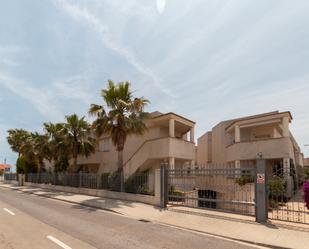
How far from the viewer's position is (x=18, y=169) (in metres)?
45.2

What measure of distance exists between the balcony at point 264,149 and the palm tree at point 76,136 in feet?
44.5

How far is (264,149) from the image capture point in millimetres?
21859

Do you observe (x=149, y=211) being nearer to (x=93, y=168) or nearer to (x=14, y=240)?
(x=14, y=240)

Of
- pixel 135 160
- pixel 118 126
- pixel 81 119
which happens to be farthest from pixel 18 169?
pixel 118 126

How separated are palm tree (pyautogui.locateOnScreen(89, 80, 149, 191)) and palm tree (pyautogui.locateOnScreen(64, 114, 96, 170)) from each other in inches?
304

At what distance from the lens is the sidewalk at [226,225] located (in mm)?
8195

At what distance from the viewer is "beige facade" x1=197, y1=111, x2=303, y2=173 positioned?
21016 mm

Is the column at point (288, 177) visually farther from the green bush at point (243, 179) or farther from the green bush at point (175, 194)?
the green bush at point (175, 194)

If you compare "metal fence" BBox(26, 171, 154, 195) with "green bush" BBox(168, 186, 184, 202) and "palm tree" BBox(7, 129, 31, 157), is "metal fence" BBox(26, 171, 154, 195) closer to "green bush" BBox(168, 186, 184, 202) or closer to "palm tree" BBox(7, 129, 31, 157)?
"green bush" BBox(168, 186, 184, 202)

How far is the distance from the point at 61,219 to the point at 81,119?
17.3 m

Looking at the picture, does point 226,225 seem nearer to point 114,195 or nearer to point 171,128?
point 114,195

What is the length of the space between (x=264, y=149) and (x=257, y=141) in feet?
3.13

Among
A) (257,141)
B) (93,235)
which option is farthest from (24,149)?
(93,235)

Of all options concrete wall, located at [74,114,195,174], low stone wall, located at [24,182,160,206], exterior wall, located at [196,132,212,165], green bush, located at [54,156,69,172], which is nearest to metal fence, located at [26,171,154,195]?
low stone wall, located at [24,182,160,206]
